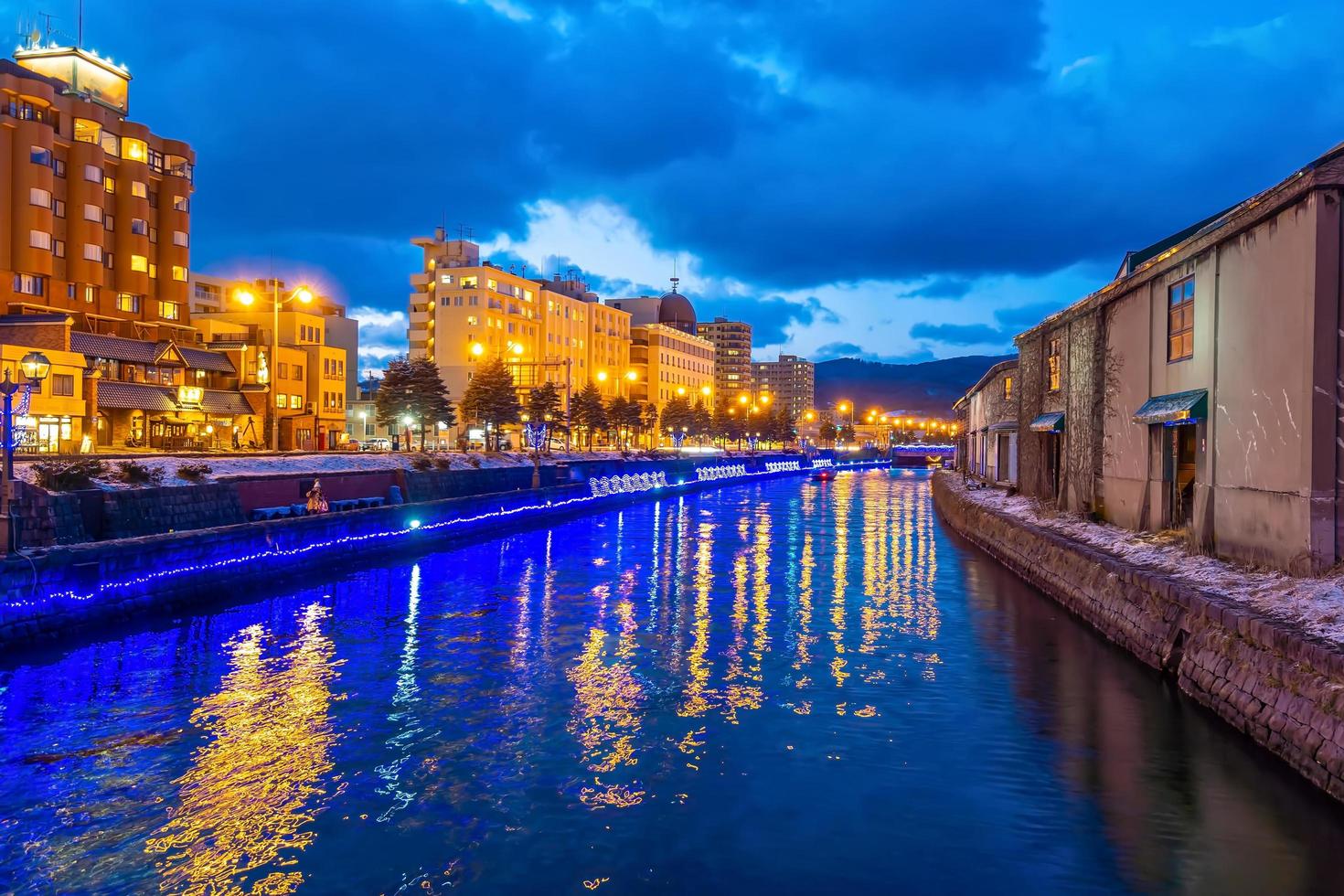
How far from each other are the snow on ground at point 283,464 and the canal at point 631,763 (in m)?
8.39

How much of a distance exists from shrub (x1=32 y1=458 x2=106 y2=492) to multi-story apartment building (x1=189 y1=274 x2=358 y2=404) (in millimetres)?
62449

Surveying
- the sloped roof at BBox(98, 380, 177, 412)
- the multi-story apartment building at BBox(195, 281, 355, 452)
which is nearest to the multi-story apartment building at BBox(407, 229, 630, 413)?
the multi-story apartment building at BBox(195, 281, 355, 452)

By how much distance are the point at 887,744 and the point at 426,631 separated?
1089 centimetres

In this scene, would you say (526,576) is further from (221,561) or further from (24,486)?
(24,486)

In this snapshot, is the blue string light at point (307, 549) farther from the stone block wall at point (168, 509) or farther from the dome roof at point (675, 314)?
the dome roof at point (675, 314)

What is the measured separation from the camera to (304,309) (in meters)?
91.5

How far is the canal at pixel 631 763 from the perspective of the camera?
909cm

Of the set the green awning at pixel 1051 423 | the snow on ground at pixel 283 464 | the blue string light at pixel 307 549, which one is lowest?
the blue string light at pixel 307 549

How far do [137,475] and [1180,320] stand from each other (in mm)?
26765

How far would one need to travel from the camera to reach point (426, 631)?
20.1 metres

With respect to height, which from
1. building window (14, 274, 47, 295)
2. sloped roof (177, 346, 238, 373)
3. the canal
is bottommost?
the canal

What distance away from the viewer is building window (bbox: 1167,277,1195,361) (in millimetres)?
20969

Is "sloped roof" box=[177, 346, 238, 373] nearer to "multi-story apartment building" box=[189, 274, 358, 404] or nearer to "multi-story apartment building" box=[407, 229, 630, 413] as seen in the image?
"multi-story apartment building" box=[189, 274, 358, 404]

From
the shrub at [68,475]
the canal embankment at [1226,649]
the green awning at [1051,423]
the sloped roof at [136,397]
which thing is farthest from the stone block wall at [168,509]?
the sloped roof at [136,397]
